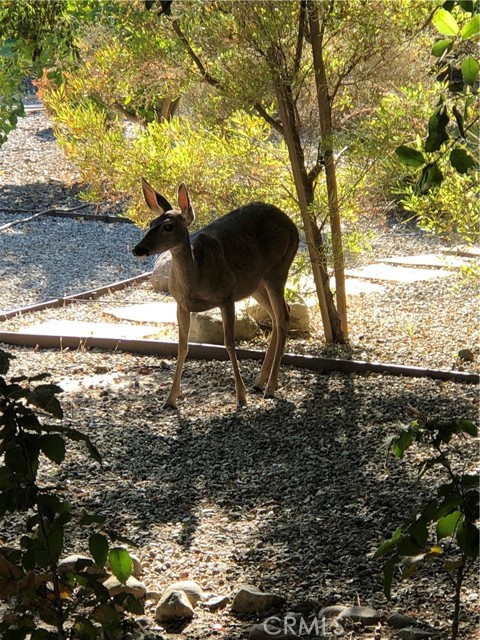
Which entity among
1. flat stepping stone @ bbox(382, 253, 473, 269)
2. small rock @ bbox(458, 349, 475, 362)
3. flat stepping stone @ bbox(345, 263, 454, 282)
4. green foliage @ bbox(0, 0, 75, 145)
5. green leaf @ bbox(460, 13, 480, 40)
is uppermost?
green foliage @ bbox(0, 0, 75, 145)

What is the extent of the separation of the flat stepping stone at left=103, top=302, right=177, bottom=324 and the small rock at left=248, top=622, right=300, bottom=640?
5421 millimetres

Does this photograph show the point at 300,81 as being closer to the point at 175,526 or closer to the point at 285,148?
the point at 285,148

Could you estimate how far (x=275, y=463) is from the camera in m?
5.33

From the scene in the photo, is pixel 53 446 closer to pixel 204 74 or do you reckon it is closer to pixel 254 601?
pixel 254 601

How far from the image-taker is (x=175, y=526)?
4.52 meters

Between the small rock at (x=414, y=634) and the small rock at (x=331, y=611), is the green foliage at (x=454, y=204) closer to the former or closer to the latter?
the small rock at (x=331, y=611)

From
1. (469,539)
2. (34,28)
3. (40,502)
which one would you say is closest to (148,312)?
(34,28)

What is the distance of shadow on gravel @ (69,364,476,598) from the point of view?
4.13 meters

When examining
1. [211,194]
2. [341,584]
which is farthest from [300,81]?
[341,584]

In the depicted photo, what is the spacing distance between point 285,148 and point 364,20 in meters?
1.26

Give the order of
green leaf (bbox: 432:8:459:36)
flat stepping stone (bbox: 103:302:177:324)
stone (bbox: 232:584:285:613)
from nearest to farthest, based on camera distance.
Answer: green leaf (bbox: 432:8:459:36), stone (bbox: 232:584:285:613), flat stepping stone (bbox: 103:302:177:324)

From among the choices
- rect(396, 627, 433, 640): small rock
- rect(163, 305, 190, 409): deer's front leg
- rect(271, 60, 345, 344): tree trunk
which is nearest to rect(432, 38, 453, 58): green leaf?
→ rect(396, 627, 433, 640): small rock

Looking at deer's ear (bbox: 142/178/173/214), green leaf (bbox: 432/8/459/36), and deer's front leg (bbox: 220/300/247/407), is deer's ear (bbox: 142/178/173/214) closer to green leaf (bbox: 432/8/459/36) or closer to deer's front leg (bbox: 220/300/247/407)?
deer's front leg (bbox: 220/300/247/407)

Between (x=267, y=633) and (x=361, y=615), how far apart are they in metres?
0.33
